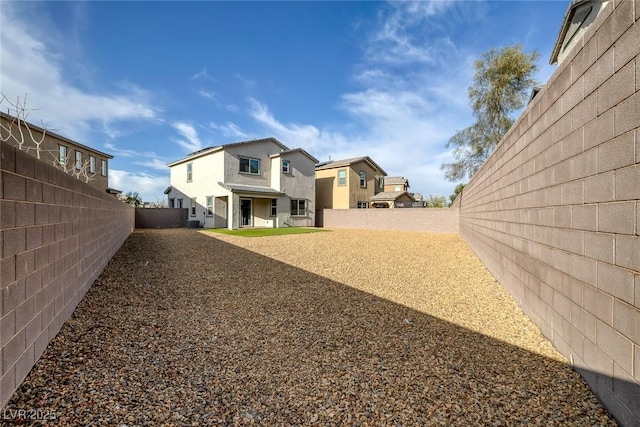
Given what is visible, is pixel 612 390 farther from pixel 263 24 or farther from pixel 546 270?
pixel 263 24

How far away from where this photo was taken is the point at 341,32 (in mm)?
13539

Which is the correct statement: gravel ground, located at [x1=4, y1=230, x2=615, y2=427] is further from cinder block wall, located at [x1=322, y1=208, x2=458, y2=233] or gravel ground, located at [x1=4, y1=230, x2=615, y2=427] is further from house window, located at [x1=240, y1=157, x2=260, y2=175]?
house window, located at [x1=240, y1=157, x2=260, y2=175]

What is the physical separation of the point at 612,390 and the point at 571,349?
74 cm

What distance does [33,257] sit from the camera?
250cm

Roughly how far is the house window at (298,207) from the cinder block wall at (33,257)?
19.7 m

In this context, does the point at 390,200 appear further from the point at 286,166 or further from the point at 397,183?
the point at 397,183

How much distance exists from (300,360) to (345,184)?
25019 mm

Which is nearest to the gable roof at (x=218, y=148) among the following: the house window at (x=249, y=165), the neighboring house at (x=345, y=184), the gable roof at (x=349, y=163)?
the house window at (x=249, y=165)

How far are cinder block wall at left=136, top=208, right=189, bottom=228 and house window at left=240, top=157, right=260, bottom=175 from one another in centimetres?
656

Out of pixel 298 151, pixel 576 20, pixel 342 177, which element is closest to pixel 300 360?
pixel 576 20

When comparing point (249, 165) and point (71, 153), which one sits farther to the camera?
point (249, 165)

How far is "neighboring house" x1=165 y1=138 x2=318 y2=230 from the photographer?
20172 millimetres

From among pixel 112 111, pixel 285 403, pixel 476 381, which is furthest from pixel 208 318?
pixel 112 111

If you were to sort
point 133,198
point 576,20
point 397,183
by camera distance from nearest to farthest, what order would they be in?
point 576,20, point 133,198, point 397,183
